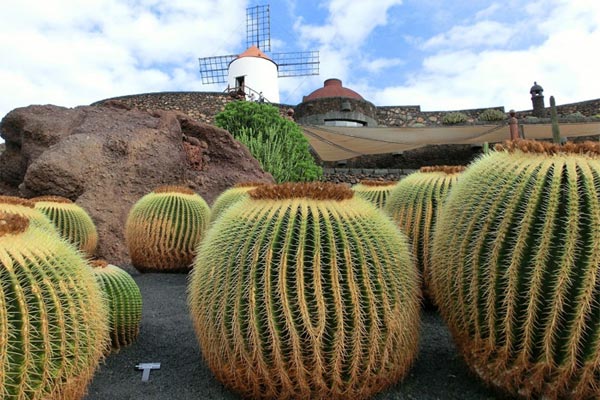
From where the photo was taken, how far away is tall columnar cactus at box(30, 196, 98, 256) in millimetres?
5105

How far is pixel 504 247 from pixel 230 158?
702 cm

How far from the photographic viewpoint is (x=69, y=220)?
17.0 ft

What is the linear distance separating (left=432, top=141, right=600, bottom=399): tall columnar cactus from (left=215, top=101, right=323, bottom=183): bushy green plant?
7991 millimetres

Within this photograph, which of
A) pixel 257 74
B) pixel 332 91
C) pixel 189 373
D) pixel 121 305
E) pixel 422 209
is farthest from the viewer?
pixel 257 74

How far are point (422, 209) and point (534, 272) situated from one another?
1489 mm

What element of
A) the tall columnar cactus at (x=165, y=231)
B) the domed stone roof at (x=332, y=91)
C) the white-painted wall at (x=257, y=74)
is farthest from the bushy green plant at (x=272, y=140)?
the white-painted wall at (x=257, y=74)

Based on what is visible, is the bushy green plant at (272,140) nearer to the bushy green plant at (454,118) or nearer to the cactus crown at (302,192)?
the cactus crown at (302,192)

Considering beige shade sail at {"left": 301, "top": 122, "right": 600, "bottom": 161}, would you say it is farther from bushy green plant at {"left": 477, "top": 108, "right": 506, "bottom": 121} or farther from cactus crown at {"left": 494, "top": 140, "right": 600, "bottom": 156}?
cactus crown at {"left": 494, "top": 140, "right": 600, "bottom": 156}

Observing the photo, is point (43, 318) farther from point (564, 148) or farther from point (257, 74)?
point (257, 74)

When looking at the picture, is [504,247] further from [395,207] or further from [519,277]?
[395,207]

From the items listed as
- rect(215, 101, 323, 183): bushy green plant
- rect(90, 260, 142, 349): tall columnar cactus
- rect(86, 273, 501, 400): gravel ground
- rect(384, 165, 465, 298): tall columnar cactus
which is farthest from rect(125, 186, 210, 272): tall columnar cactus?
rect(215, 101, 323, 183): bushy green plant

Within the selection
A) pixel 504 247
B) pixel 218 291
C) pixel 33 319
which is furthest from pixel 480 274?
pixel 33 319

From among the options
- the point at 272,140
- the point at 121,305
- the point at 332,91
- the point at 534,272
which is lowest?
the point at 121,305

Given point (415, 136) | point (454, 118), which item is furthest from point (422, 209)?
point (454, 118)
